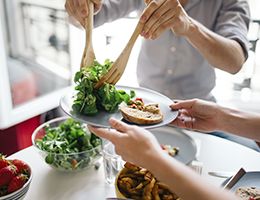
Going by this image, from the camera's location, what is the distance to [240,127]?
39.6 inches

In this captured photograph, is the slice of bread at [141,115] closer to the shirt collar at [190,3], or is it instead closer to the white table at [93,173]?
the white table at [93,173]

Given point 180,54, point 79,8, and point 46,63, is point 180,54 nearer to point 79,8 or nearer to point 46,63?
point 79,8

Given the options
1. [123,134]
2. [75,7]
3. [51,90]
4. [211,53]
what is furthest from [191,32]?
[51,90]

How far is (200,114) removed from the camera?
1.05 meters

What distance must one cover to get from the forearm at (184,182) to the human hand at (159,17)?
16.4 inches

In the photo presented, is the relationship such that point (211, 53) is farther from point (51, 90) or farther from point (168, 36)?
point (51, 90)

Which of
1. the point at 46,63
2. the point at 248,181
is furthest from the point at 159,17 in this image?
the point at 46,63

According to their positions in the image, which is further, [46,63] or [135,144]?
[46,63]

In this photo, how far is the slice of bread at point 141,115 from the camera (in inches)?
34.0

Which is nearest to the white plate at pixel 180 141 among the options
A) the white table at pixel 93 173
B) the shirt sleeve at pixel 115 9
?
the white table at pixel 93 173

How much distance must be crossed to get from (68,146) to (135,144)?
1.25 ft

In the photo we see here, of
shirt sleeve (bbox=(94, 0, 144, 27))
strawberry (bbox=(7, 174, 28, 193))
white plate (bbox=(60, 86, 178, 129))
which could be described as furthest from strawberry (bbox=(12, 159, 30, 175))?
shirt sleeve (bbox=(94, 0, 144, 27))

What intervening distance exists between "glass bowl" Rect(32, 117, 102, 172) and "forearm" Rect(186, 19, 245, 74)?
18.8 inches

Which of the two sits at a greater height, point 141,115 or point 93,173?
point 141,115
